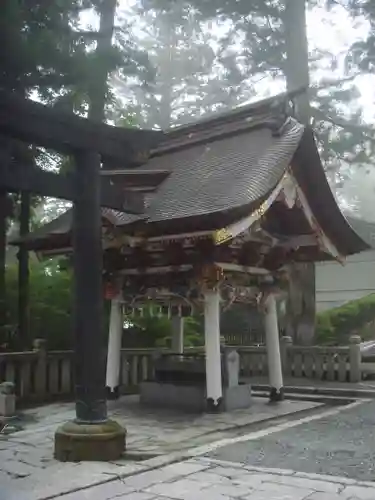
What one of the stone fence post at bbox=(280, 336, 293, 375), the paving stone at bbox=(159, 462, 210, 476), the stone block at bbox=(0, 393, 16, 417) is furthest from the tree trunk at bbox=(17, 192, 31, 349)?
the paving stone at bbox=(159, 462, 210, 476)

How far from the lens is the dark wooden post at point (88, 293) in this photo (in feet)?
20.0

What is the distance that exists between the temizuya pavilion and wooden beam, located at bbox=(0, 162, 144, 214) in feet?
4.03

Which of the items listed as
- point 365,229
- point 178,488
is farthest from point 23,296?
point 365,229

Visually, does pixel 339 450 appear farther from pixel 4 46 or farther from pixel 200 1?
pixel 200 1

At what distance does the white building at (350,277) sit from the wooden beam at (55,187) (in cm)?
2069

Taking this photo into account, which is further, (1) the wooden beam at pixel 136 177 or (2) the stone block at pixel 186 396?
(2) the stone block at pixel 186 396

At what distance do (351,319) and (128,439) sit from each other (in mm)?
14198

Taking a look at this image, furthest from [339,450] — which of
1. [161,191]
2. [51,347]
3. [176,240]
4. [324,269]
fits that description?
[324,269]

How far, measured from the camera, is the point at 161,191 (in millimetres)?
9320

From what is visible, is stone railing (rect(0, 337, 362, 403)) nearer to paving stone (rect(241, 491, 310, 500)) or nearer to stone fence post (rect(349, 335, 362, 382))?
stone fence post (rect(349, 335, 362, 382))

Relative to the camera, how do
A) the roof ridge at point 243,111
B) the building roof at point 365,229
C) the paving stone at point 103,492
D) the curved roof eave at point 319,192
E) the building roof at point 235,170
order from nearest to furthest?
1. the paving stone at point 103,492
2. the building roof at point 235,170
3. the curved roof eave at point 319,192
4. the roof ridge at point 243,111
5. the building roof at point 365,229

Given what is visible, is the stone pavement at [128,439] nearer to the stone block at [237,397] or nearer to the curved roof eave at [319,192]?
the stone block at [237,397]

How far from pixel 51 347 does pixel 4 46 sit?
6053mm

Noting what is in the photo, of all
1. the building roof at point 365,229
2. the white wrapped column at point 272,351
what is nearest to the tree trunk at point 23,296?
the white wrapped column at point 272,351
